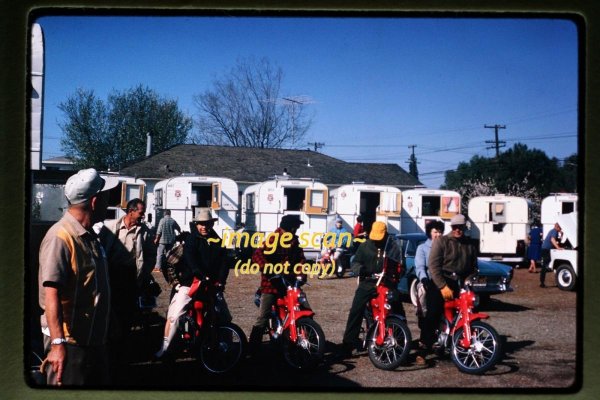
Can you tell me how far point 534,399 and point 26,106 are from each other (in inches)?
139

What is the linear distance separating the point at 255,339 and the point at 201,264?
1.91ft

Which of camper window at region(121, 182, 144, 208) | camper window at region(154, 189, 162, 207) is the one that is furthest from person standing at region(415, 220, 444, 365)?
camper window at region(121, 182, 144, 208)

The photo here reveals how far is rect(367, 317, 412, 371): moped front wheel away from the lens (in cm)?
399

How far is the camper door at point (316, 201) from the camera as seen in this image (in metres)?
3.83

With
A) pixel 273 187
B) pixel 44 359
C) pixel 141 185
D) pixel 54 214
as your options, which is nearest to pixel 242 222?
pixel 273 187

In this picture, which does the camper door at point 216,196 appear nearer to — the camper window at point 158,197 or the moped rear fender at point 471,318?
the camper window at point 158,197

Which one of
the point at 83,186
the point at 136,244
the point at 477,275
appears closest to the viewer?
the point at 83,186

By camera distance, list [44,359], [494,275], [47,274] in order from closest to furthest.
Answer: [47,274] → [44,359] → [494,275]

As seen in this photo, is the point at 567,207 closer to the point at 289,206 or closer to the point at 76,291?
the point at 289,206

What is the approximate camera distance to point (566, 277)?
380 centimetres

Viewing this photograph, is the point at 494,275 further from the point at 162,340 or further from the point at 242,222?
the point at 162,340

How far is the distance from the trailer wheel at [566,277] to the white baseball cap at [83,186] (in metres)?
2.80

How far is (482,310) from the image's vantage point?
3.94 meters

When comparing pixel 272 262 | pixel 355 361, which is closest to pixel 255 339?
pixel 272 262
